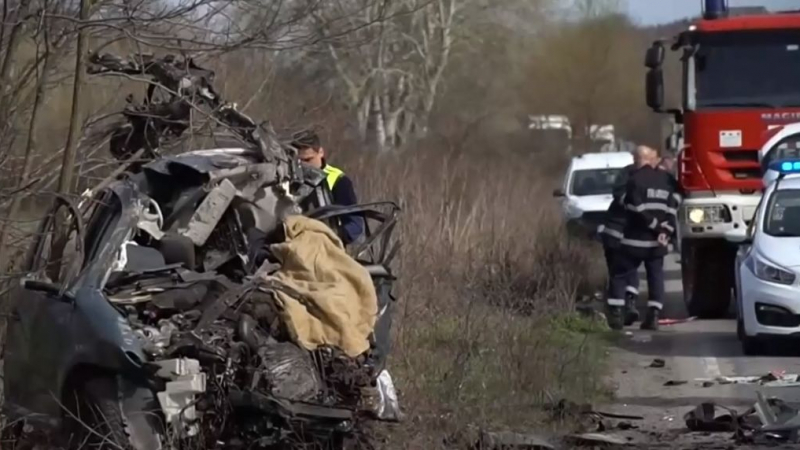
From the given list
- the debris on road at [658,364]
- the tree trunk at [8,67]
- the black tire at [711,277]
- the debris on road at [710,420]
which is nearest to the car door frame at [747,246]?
the debris on road at [658,364]

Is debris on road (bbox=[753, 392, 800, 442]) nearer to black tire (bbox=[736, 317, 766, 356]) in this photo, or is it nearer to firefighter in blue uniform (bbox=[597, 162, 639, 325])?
black tire (bbox=[736, 317, 766, 356])

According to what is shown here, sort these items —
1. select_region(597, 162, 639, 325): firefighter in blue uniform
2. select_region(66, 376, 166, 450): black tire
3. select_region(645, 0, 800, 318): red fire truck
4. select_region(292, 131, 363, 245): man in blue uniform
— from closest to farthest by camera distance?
select_region(66, 376, 166, 450): black tire
select_region(292, 131, 363, 245): man in blue uniform
select_region(597, 162, 639, 325): firefighter in blue uniform
select_region(645, 0, 800, 318): red fire truck

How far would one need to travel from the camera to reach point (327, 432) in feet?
24.5

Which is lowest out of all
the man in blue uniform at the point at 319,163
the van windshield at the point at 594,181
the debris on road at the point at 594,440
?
the van windshield at the point at 594,181

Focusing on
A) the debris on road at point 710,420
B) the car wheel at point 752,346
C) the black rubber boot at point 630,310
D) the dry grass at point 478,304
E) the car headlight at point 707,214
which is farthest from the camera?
the car headlight at point 707,214

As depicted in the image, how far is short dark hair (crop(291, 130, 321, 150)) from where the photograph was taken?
972 cm

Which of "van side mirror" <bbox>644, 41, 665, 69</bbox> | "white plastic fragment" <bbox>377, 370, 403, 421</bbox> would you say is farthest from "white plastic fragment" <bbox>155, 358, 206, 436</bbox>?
"van side mirror" <bbox>644, 41, 665, 69</bbox>

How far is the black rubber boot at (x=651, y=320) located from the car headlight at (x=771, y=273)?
2435 mm

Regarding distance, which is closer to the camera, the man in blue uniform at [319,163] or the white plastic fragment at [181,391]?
the white plastic fragment at [181,391]

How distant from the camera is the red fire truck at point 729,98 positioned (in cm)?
1630

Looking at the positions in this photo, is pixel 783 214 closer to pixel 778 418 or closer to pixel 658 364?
pixel 658 364

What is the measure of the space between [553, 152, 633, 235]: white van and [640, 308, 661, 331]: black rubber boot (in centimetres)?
842

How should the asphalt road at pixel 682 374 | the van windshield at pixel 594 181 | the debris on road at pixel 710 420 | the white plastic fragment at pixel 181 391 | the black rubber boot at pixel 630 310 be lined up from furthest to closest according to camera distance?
the van windshield at pixel 594 181, the black rubber boot at pixel 630 310, the asphalt road at pixel 682 374, the debris on road at pixel 710 420, the white plastic fragment at pixel 181 391

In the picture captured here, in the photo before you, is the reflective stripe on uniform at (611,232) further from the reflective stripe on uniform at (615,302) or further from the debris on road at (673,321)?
the debris on road at (673,321)
